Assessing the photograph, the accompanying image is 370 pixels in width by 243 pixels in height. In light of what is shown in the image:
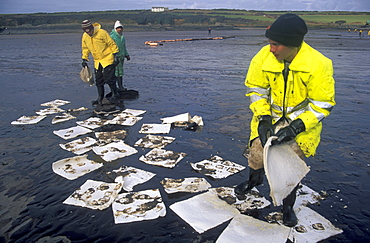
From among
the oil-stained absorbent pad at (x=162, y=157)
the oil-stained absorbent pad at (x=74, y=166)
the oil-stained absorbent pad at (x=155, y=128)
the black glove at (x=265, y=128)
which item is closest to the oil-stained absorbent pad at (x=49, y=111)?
the oil-stained absorbent pad at (x=155, y=128)

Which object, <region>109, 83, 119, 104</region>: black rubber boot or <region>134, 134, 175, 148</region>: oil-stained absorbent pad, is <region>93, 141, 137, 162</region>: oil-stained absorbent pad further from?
<region>109, 83, 119, 104</region>: black rubber boot

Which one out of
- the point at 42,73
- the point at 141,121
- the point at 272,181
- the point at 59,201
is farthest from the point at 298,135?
the point at 42,73

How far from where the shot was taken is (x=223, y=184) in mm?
3846

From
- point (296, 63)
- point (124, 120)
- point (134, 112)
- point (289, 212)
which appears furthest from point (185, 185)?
point (134, 112)

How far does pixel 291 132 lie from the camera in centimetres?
→ 257

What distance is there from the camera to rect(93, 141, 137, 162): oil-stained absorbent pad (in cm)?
461

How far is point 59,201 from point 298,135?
270 cm

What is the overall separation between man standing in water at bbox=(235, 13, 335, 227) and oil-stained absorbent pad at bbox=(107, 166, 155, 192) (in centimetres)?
150

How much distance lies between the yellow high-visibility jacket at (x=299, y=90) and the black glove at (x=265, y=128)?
0.06 meters

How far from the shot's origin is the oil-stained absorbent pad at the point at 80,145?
4832 millimetres

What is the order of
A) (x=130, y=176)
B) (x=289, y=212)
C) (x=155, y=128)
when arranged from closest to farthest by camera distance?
(x=289, y=212)
(x=130, y=176)
(x=155, y=128)

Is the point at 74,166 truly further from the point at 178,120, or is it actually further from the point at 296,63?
the point at 296,63

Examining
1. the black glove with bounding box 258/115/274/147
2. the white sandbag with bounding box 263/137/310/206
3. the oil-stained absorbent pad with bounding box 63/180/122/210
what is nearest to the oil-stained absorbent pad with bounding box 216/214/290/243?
the white sandbag with bounding box 263/137/310/206

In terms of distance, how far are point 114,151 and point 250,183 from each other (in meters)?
2.32
